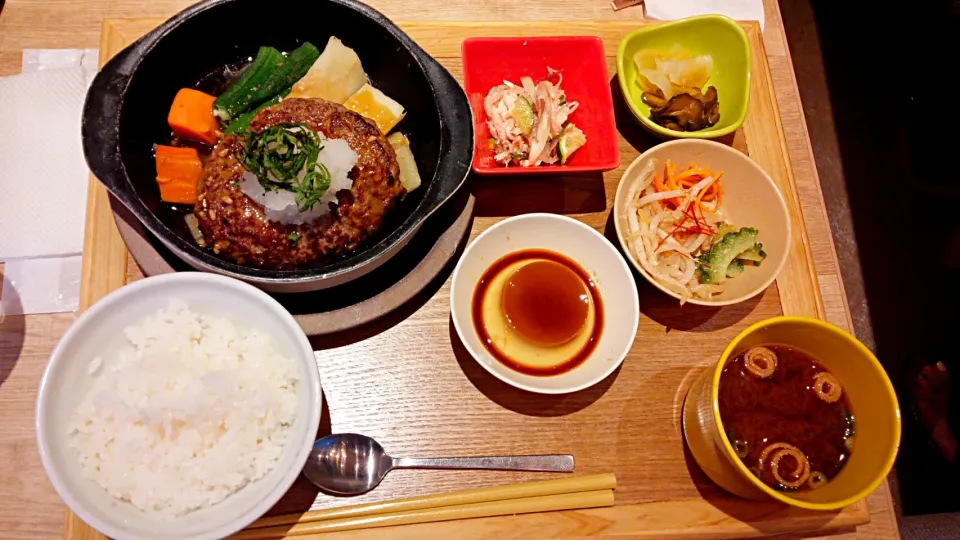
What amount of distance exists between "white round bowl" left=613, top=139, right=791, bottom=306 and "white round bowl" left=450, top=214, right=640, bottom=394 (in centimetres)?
9

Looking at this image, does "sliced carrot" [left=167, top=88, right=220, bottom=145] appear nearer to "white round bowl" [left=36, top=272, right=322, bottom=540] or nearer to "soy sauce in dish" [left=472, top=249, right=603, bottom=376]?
"white round bowl" [left=36, top=272, right=322, bottom=540]

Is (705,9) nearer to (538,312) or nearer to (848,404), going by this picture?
(538,312)

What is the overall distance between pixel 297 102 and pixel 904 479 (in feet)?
12.0

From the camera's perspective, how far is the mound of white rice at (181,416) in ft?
5.62

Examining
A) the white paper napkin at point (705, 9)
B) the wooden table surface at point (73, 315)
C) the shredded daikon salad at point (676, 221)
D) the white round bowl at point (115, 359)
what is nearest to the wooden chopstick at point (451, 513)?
the white round bowl at point (115, 359)

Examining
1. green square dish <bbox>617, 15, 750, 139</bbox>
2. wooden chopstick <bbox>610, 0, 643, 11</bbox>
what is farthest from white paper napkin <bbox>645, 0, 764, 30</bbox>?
green square dish <bbox>617, 15, 750, 139</bbox>

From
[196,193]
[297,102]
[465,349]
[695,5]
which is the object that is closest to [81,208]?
[196,193]

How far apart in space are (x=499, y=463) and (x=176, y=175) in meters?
1.45

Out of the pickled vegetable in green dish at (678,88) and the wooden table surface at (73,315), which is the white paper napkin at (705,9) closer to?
the wooden table surface at (73,315)

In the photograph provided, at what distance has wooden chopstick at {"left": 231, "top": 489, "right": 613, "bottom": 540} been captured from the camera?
1870mm

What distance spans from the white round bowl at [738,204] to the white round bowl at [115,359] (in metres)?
1.18

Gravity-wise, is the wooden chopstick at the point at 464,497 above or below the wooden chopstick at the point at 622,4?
below

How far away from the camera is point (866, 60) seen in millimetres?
4297

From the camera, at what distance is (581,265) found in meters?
2.28
